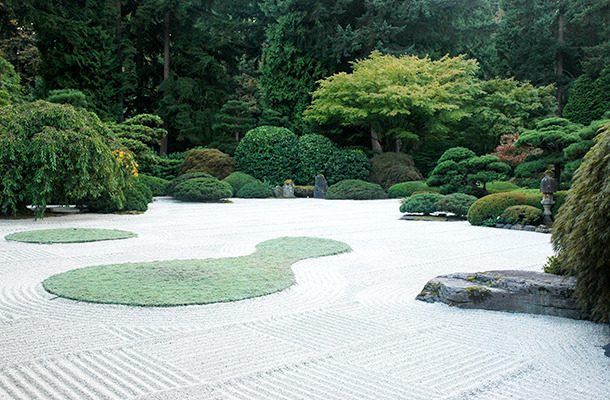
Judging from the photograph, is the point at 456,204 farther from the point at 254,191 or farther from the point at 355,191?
the point at 254,191

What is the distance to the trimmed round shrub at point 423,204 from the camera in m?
10.3

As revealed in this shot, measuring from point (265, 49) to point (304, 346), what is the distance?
73.5ft

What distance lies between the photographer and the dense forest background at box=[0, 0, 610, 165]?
20891 mm

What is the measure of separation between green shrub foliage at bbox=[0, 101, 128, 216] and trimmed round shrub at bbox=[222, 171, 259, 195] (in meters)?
8.49

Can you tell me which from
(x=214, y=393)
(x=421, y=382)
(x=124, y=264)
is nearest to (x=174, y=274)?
(x=124, y=264)

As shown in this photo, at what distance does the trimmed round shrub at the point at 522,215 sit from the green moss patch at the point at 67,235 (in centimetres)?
641

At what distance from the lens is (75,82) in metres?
21.5

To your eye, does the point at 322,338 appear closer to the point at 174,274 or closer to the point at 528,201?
the point at 174,274

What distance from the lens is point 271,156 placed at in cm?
1900

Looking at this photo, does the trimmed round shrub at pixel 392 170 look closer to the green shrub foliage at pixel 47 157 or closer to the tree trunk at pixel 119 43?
the green shrub foliage at pixel 47 157

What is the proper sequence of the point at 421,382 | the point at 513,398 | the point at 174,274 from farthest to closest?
the point at 174,274 → the point at 421,382 → the point at 513,398

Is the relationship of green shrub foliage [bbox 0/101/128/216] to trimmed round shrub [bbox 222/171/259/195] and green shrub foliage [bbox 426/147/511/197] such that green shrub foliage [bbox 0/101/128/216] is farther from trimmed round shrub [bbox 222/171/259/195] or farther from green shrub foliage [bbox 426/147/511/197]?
trimmed round shrub [bbox 222/171/259/195]

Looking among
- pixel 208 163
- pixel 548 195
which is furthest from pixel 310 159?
pixel 548 195

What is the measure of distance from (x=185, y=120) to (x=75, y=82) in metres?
5.04
